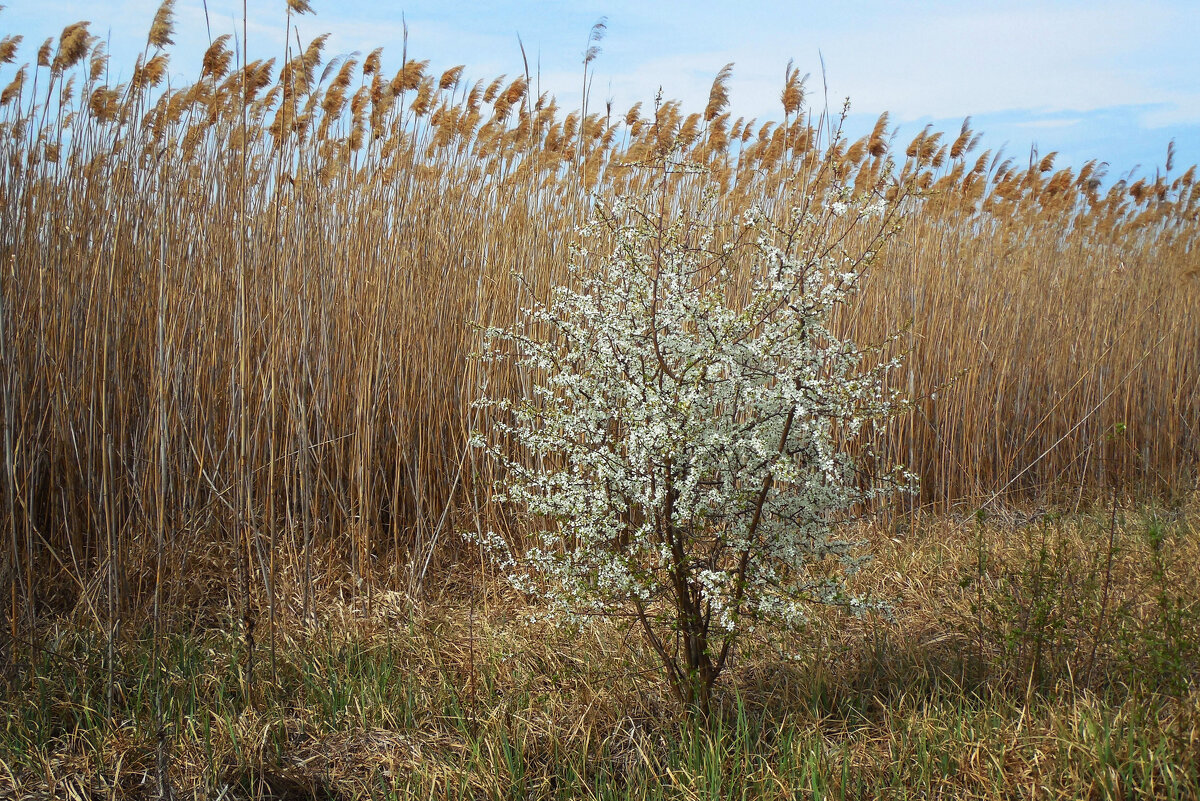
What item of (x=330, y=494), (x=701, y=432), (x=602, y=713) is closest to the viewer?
(x=701, y=432)

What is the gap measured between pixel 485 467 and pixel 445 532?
30 centimetres

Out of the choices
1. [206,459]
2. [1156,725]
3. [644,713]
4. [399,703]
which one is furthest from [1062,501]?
[206,459]

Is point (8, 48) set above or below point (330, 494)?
above

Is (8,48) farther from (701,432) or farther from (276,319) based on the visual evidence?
(701,432)

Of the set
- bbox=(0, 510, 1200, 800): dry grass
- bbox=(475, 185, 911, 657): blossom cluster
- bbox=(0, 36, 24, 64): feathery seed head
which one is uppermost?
bbox=(0, 36, 24, 64): feathery seed head

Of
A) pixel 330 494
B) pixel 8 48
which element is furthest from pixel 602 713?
pixel 8 48

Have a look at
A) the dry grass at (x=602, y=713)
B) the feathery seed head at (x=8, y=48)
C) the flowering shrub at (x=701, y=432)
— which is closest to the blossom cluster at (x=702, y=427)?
the flowering shrub at (x=701, y=432)

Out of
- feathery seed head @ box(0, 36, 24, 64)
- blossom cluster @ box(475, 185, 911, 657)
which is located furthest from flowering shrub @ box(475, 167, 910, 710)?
feathery seed head @ box(0, 36, 24, 64)

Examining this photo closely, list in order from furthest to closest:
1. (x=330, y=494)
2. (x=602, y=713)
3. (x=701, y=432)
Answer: (x=330, y=494) < (x=602, y=713) < (x=701, y=432)

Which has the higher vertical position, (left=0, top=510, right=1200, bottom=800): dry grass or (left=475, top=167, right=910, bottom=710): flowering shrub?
(left=475, top=167, right=910, bottom=710): flowering shrub

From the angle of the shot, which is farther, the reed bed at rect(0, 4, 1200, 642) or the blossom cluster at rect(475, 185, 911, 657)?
the reed bed at rect(0, 4, 1200, 642)

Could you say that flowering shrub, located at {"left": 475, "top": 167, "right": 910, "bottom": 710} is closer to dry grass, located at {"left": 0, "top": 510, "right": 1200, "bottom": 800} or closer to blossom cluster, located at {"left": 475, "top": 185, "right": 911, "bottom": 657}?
blossom cluster, located at {"left": 475, "top": 185, "right": 911, "bottom": 657}

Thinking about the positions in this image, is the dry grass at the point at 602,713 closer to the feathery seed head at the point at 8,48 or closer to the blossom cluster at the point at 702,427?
the blossom cluster at the point at 702,427

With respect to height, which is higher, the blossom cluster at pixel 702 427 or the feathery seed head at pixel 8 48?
the feathery seed head at pixel 8 48
